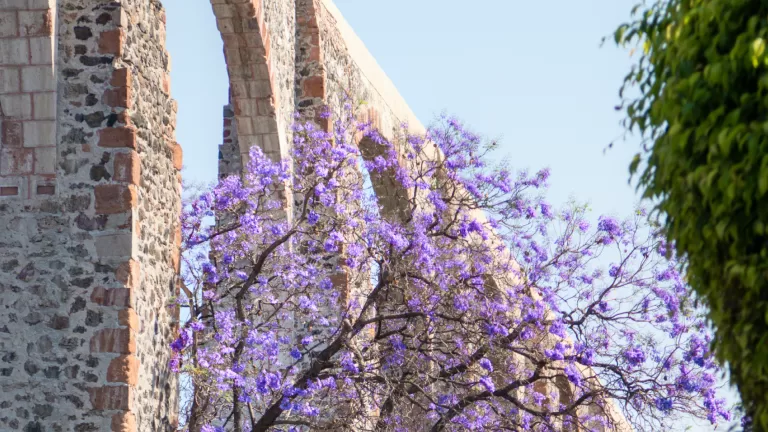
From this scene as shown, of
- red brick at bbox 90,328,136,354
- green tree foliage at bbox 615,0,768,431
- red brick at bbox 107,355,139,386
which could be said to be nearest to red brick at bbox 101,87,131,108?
red brick at bbox 90,328,136,354

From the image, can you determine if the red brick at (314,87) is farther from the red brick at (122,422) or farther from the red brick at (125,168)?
the red brick at (122,422)

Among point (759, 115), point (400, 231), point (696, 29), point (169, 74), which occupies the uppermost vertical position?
point (169, 74)

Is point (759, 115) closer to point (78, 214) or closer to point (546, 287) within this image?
point (78, 214)

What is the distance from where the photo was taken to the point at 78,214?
7.33 m

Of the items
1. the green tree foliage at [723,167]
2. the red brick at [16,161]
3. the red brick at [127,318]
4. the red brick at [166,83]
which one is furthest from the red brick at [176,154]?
the green tree foliage at [723,167]

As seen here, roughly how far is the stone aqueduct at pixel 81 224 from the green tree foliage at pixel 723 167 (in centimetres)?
369

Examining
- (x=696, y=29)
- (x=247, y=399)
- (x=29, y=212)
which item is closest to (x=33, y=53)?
(x=29, y=212)

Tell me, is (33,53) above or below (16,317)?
above

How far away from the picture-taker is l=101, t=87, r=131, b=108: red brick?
7445 millimetres

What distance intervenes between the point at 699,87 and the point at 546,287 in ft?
19.4

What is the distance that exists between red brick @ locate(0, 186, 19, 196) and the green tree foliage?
162 inches

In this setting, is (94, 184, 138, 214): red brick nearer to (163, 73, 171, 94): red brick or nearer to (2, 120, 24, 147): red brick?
(2, 120, 24, 147): red brick

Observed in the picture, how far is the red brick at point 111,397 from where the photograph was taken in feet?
23.2

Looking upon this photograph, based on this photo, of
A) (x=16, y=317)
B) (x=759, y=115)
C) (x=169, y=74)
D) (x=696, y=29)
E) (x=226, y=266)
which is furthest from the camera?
(x=226, y=266)
